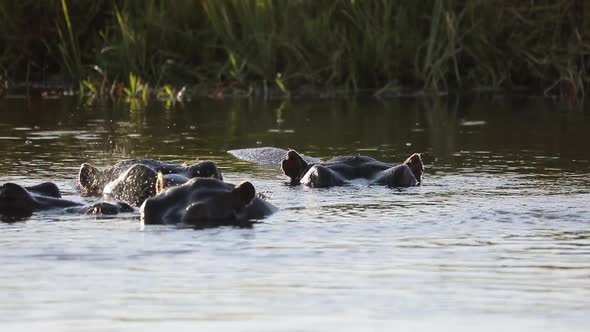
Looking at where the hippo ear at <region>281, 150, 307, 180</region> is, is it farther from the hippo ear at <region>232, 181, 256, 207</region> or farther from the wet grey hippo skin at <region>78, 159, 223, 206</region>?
the hippo ear at <region>232, 181, 256, 207</region>

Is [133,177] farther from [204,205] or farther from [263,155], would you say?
[263,155]

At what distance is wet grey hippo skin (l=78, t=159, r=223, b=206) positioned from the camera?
8094 mm

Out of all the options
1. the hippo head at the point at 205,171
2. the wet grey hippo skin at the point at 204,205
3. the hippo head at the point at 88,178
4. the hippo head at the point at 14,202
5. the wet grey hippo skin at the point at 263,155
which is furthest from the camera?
the wet grey hippo skin at the point at 263,155

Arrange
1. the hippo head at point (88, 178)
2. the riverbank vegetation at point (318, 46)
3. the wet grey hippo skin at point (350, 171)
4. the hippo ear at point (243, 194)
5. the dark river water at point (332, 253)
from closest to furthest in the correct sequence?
the dark river water at point (332, 253) < the hippo ear at point (243, 194) < the hippo head at point (88, 178) < the wet grey hippo skin at point (350, 171) < the riverbank vegetation at point (318, 46)

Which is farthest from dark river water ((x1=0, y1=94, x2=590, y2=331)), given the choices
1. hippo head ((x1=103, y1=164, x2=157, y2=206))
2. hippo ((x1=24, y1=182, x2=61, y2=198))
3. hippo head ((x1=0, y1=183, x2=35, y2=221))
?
hippo ((x1=24, y1=182, x2=61, y2=198))

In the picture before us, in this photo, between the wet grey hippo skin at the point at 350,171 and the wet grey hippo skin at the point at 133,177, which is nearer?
the wet grey hippo skin at the point at 133,177

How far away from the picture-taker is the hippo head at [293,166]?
9414mm

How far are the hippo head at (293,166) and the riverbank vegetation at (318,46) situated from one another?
7.30 metres

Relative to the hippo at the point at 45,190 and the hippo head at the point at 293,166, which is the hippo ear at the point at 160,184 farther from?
the hippo head at the point at 293,166

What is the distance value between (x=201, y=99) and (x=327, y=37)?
1.71m

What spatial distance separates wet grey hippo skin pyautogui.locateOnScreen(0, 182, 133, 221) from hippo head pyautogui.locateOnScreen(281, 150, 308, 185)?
6.22 ft

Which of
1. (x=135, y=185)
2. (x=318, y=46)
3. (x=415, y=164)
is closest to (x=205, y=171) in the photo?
(x=135, y=185)

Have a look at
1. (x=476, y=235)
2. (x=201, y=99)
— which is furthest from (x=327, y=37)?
(x=476, y=235)

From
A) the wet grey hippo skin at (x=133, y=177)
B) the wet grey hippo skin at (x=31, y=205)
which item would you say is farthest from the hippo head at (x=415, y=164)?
the wet grey hippo skin at (x=31, y=205)
